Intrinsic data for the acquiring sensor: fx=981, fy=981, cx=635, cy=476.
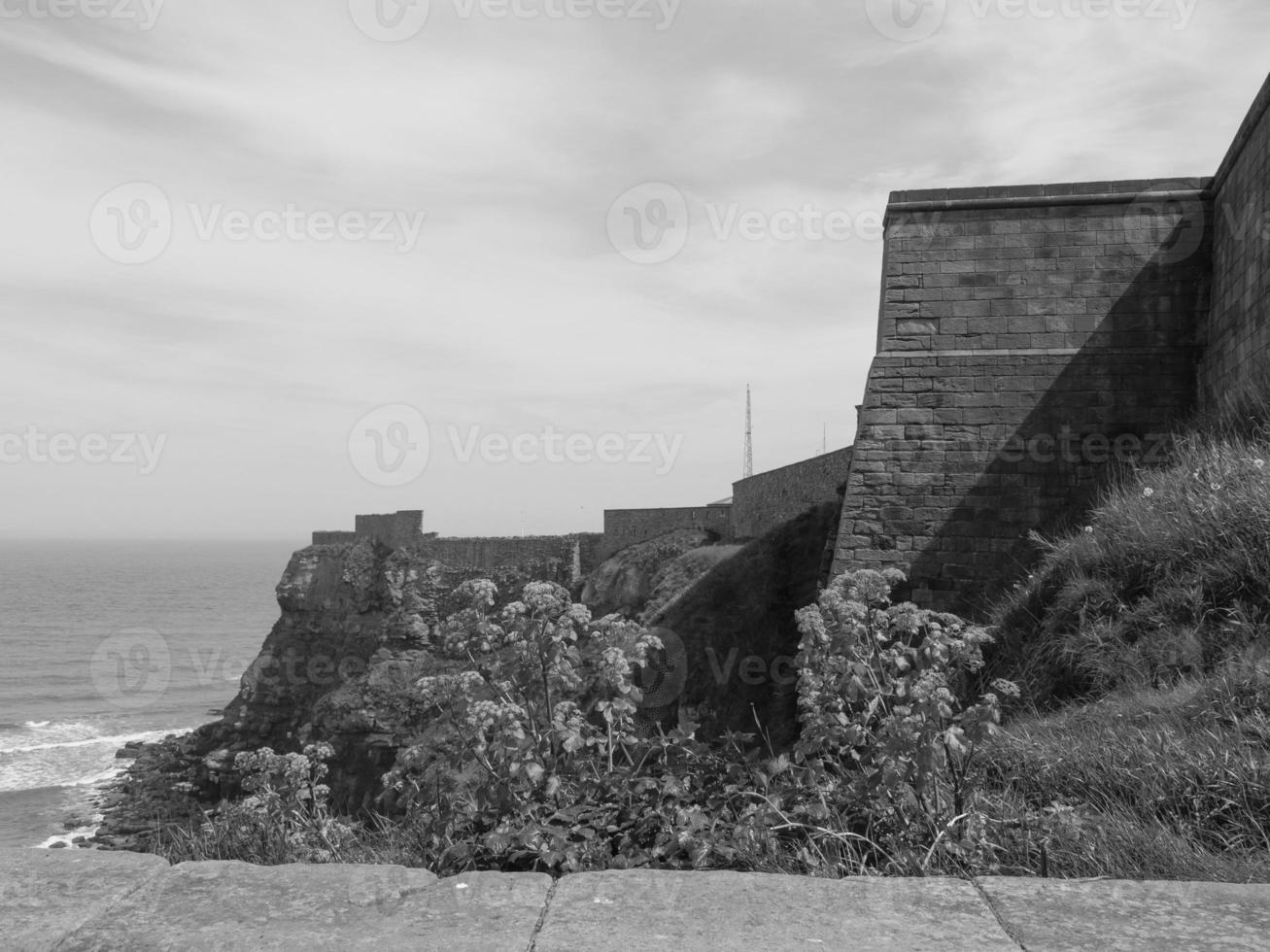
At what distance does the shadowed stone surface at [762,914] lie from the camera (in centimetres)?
209

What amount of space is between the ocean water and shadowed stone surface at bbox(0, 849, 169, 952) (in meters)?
6.97

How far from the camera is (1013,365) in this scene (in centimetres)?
1140

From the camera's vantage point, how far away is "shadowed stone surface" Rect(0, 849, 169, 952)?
226cm

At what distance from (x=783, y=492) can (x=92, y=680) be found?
46.3 meters

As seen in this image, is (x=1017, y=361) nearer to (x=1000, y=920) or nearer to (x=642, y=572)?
(x=1000, y=920)

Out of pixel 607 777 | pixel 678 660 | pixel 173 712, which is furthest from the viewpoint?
pixel 173 712

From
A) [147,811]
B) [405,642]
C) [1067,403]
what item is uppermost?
[1067,403]

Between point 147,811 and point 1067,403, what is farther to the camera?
point 147,811

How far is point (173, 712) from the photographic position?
4881 cm

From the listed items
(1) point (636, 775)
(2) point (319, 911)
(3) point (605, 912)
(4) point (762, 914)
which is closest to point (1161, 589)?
(1) point (636, 775)

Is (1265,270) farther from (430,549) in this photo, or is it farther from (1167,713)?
(430,549)

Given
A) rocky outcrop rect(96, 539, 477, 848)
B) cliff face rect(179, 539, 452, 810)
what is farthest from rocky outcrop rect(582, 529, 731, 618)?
cliff face rect(179, 539, 452, 810)

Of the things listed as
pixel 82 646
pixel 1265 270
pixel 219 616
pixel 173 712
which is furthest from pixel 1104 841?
pixel 219 616

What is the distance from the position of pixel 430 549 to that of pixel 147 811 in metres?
17.5
